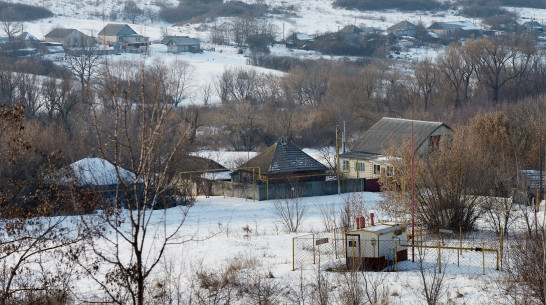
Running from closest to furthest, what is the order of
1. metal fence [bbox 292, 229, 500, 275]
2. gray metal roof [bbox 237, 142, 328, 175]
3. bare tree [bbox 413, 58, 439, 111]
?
metal fence [bbox 292, 229, 500, 275] < gray metal roof [bbox 237, 142, 328, 175] < bare tree [bbox 413, 58, 439, 111]

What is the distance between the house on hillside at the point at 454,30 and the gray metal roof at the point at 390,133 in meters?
75.7

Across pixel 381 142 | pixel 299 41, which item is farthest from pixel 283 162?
pixel 299 41

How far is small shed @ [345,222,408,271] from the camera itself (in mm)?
14633

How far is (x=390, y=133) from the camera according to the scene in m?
35.8

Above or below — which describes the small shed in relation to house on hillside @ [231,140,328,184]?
above

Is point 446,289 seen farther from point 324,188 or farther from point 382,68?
point 382,68

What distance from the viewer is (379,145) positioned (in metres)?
35.4

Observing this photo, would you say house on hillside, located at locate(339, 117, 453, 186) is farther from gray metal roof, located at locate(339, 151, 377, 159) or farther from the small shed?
the small shed

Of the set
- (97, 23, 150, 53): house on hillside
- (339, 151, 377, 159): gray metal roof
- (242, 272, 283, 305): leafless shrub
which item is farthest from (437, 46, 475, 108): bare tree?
(242, 272, 283, 305): leafless shrub

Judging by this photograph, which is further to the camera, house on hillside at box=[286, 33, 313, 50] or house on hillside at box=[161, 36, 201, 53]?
house on hillside at box=[286, 33, 313, 50]

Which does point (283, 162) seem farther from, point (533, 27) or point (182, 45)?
point (533, 27)

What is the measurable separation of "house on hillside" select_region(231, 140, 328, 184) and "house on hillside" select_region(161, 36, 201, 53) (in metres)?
51.5

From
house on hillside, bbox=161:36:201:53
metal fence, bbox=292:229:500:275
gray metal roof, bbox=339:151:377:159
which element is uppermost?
metal fence, bbox=292:229:500:275

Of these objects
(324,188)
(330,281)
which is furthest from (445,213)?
(324,188)
